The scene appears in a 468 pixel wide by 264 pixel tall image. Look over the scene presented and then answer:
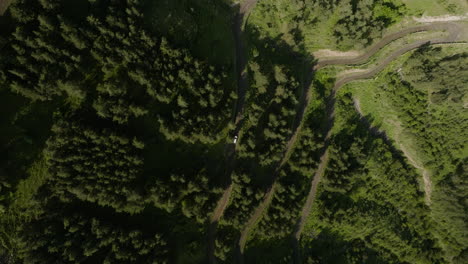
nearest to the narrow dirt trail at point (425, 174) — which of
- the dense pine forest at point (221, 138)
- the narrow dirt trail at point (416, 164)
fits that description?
the narrow dirt trail at point (416, 164)

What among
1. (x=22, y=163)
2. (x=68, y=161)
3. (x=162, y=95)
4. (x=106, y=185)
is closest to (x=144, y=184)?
(x=106, y=185)

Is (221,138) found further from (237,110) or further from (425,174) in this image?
(425,174)

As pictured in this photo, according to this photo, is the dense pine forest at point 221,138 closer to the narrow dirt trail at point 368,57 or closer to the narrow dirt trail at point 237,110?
the narrow dirt trail at point 237,110

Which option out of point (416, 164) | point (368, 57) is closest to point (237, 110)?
point (368, 57)

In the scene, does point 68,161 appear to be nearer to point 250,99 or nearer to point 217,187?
point 217,187

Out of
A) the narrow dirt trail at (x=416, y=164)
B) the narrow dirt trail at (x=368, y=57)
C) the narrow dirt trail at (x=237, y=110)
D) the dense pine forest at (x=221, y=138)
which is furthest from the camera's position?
the narrow dirt trail at (x=416, y=164)

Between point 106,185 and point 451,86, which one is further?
point 451,86

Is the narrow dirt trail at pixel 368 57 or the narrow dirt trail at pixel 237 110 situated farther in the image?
the narrow dirt trail at pixel 368 57
